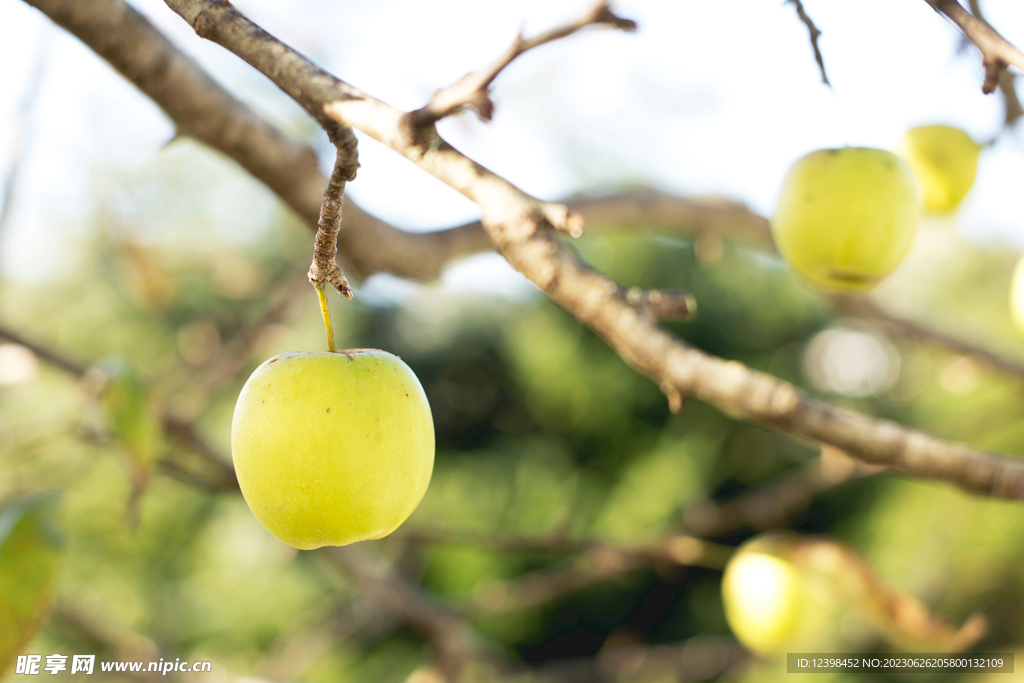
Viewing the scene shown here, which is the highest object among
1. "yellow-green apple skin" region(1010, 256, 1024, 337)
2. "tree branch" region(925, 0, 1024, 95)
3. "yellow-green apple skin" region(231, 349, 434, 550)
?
"tree branch" region(925, 0, 1024, 95)

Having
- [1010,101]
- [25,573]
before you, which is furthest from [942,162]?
[25,573]

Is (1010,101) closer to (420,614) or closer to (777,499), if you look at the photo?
(777,499)

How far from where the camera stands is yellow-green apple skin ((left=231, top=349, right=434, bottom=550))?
1.18 ft

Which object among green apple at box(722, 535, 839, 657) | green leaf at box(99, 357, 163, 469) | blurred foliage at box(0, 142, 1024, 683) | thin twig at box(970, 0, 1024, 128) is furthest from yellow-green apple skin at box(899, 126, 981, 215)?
blurred foliage at box(0, 142, 1024, 683)

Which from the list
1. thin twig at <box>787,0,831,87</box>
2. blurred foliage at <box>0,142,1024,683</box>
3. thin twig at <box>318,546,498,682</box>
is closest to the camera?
thin twig at <box>787,0,831,87</box>

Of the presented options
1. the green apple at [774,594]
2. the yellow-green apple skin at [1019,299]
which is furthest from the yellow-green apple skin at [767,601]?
the yellow-green apple skin at [1019,299]

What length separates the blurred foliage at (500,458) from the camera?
80.7 inches

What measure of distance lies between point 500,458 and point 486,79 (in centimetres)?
285

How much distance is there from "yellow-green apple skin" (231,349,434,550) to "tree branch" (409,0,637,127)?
0.48 ft

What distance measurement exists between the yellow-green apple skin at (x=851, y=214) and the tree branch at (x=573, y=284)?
0.96 feet

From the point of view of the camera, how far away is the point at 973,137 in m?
→ 0.74

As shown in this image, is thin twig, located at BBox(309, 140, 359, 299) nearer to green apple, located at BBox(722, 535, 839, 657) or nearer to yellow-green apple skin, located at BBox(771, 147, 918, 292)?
yellow-green apple skin, located at BBox(771, 147, 918, 292)

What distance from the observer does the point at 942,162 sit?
74 cm

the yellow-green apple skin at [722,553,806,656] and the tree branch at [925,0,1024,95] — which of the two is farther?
the yellow-green apple skin at [722,553,806,656]
